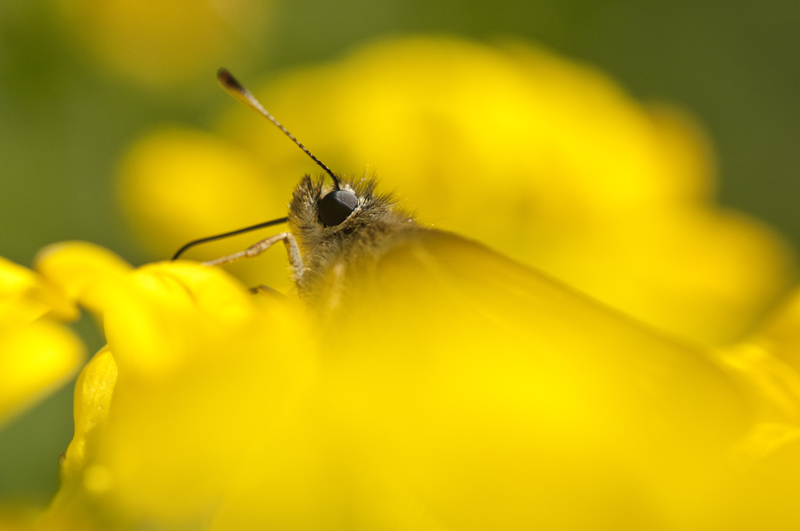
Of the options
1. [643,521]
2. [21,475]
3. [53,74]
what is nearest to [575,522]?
[643,521]

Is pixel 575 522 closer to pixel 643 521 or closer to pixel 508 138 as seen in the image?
pixel 643 521

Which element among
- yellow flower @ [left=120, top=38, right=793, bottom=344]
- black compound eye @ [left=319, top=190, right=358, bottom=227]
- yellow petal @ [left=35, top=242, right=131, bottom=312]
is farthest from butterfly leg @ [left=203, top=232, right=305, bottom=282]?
yellow flower @ [left=120, top=38, right=793, bottom=344]

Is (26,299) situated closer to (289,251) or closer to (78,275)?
(78,275)

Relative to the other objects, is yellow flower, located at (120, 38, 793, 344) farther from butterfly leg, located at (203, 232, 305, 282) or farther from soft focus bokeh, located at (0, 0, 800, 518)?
butterfly leg, located at (203, 232, 305, 282)

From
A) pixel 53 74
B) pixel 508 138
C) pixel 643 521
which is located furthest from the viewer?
pixel 508 138

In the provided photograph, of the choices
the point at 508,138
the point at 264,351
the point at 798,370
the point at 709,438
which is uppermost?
the point at 508,138

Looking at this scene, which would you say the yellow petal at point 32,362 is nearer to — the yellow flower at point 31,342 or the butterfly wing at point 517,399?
the yellow flower at point 31,342

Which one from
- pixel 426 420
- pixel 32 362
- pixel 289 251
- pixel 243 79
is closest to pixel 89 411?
pixel 32 362
